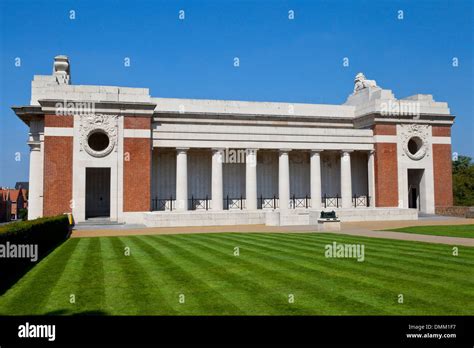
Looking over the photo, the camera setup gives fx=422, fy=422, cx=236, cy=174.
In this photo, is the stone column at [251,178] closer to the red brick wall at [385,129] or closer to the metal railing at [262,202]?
the metal railing at [262,202]

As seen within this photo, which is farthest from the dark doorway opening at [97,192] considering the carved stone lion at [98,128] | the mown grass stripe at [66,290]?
the mown grass stripe at [66,290]

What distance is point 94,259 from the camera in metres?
15.1

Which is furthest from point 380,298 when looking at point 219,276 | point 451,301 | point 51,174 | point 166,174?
point 166,174

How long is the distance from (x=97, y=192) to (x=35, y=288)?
107ft

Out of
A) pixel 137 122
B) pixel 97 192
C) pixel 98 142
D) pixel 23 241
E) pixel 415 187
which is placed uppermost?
pixel 137 122

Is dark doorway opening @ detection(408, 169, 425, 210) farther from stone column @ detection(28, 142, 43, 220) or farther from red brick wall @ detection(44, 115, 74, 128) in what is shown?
stone column @ detection(28, 142, 43, 220)

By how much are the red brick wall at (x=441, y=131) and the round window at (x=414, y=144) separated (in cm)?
173

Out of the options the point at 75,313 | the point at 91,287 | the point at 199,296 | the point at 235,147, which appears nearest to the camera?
the point at 75,313

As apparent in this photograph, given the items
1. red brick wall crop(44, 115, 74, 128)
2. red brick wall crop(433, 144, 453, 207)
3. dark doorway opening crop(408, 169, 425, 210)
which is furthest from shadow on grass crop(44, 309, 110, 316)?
red brick wall crop(433, 144, 453, 207)

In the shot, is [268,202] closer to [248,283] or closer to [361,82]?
[361,82]

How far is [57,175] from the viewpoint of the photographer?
117ft

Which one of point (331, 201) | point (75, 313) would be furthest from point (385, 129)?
point (75, 313)

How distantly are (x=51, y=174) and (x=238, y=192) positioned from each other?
18.3m

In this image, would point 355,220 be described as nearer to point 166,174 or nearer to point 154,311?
point 166,174
